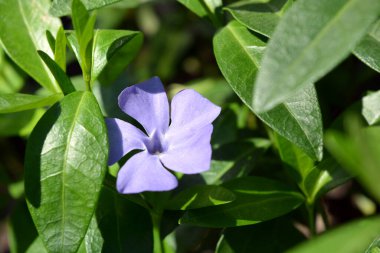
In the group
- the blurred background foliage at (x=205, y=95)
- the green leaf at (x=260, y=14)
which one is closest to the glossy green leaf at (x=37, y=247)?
the blurred background foliage at (x=205, y=95)

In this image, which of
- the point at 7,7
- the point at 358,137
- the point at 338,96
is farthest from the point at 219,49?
the point at 338,96

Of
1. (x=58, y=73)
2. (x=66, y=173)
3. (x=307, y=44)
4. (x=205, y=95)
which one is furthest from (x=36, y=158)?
(x=205, y=95)

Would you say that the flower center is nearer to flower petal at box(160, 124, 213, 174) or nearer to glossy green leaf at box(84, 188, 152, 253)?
flower petal at box(160, 124, 213, 174)

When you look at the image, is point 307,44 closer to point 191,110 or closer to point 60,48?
point 191,110

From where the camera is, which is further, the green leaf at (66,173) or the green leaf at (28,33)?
the green leaf at (28,33)

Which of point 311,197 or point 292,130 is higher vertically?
point 292,130

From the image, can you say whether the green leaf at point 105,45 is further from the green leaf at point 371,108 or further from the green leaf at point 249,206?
the green leaf at point 371,108

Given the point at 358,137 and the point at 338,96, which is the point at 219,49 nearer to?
the point at 358,137
